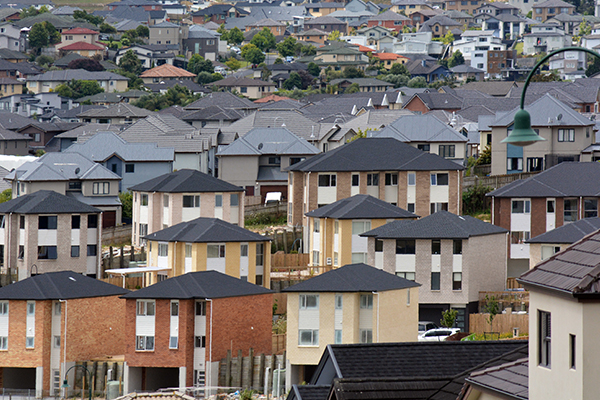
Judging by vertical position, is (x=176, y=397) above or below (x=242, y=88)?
below

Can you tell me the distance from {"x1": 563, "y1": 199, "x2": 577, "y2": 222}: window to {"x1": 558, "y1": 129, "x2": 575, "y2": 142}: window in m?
14.9

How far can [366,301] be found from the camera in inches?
1838

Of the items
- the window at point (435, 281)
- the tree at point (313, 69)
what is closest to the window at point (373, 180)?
the window at point (435, 281)

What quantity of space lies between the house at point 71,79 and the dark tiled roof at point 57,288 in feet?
290

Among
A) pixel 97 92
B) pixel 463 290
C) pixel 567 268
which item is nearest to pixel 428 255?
pixel 463 290

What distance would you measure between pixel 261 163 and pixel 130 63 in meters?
77.1

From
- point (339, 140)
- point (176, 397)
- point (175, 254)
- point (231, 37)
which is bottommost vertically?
point (176, 397)

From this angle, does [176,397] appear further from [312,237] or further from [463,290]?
[312,237]

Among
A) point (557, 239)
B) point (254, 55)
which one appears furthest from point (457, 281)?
point (254, 55)

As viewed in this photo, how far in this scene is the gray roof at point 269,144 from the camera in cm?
7875

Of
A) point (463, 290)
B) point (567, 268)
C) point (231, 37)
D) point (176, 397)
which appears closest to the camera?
point (567, 268)

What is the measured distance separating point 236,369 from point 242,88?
322ft

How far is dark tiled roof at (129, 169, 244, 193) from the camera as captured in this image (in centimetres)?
6644

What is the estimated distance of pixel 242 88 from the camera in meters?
142
